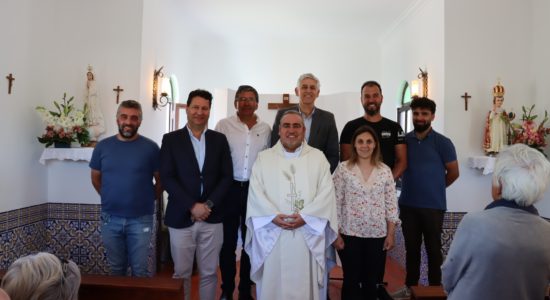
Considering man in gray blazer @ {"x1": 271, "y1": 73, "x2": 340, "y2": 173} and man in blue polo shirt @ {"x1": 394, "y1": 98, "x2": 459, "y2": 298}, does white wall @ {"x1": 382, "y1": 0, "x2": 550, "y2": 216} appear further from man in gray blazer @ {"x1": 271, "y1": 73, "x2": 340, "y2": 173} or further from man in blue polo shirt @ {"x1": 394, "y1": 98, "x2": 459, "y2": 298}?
man in gray blazer @ {"x1": 271, "y1": 73, "x2": 340, "y2": 173}

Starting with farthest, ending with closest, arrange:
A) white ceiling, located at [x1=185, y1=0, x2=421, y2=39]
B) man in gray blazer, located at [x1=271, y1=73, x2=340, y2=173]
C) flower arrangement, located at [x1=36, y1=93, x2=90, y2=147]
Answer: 1. white ceiling, located at [x1=185, y1=0, x2=421, y2=39]
2. flower arrangement, located at [x1=36, y1=93, x2=90, y2=147]
3. man in gray blazer, located at [x1=271, y1=73, x2=340, y2=173]

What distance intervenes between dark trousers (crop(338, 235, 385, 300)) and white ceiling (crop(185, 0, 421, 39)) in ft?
11.3

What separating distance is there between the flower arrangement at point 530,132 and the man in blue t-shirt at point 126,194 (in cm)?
308

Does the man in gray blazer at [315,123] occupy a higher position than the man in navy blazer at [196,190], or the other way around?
the man in gray blazer at [315,123]

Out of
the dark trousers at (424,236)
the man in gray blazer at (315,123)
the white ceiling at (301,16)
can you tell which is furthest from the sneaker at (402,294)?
the white ceiling at (301,16)

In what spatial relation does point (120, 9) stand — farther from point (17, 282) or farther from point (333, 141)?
point (17, 282)

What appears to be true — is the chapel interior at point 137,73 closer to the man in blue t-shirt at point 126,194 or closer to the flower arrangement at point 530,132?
the flower arrangement at point 530,132

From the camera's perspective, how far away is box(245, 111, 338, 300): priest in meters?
2.38

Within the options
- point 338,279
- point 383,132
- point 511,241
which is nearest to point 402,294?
point 338,279

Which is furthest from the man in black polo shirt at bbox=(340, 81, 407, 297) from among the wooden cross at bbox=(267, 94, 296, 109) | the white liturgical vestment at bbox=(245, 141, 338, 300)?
the wooden cross at bbox=(267, 94, 296, 109)

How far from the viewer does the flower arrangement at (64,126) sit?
10.8 ft

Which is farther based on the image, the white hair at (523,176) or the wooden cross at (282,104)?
the wooden cross at (282,104)

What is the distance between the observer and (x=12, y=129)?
3.05m

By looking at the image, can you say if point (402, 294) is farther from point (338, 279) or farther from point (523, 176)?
point (523, 176)
